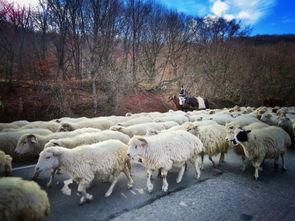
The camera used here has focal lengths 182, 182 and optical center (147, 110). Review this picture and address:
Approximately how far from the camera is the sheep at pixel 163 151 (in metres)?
3.82

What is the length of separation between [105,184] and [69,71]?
1315cm

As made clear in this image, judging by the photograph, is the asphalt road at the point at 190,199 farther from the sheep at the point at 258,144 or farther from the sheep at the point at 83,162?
the sheep at the point at 258,144

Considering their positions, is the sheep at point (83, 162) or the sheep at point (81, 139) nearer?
the sheep at point (83, 162)

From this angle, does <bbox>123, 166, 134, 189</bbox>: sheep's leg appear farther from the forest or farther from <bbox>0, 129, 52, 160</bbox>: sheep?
the forest

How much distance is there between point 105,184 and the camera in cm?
411

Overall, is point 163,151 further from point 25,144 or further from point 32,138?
point 25,144

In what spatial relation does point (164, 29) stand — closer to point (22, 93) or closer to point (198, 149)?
point (22, 93)

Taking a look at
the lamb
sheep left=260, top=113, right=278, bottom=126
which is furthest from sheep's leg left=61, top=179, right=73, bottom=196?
sheep left=260, top=113, right=278, bottom=126

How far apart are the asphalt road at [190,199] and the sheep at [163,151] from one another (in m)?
0.28

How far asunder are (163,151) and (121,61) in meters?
15.8

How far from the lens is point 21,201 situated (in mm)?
2254

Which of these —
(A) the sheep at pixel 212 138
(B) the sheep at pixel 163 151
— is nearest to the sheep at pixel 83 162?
(B) the sheep at pixel 163 151

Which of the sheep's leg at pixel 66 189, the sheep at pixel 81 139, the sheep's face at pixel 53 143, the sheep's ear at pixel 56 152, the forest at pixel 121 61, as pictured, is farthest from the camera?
the forest at pixel 121 61

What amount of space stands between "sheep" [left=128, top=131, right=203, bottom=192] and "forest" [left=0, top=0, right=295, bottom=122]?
8582mm
